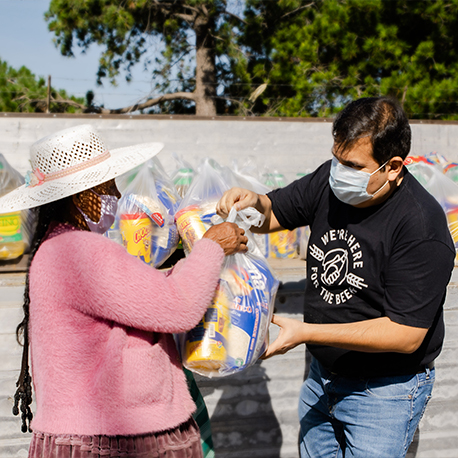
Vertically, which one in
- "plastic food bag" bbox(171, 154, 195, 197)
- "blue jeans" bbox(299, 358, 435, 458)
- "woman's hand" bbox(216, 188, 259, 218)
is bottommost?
"blue jeans" bbox(299, 358, 435, 458)

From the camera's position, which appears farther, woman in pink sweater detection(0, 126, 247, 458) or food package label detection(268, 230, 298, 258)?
food package label detection(268, 230, 298, 258)

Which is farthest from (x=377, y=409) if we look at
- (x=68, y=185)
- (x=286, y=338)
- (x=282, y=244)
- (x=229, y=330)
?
(x=282, y=244)

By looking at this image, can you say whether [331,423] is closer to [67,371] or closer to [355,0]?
[67,371]

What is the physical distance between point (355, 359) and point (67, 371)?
101cm

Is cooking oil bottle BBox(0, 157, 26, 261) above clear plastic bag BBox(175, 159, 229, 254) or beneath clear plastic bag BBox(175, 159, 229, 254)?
beneath

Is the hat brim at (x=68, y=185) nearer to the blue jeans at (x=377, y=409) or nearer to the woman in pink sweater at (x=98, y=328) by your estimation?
the woman in pink sweater at (x=98, y=328)

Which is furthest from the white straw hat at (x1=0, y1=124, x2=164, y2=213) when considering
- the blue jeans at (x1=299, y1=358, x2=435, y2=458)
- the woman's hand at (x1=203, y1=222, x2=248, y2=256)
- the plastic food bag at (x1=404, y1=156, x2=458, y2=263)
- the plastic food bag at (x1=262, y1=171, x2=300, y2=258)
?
the plastic food bag at (x1=404, y1=156, x2=458, y2=263)

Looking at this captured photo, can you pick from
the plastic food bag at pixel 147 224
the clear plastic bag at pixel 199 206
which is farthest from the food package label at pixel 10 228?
the clear plastic bag at pixel 199 206

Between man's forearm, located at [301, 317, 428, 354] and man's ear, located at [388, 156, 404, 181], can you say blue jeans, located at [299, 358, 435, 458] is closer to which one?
man's forearm, located at [301, 317, 428, 354]

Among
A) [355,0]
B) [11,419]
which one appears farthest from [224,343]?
[355,0]

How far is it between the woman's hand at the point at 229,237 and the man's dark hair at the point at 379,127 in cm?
48

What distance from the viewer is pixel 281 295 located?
8.02 feet

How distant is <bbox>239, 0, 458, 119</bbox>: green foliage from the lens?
10.3 metres

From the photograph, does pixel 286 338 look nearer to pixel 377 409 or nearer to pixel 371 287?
pixel 371 287
